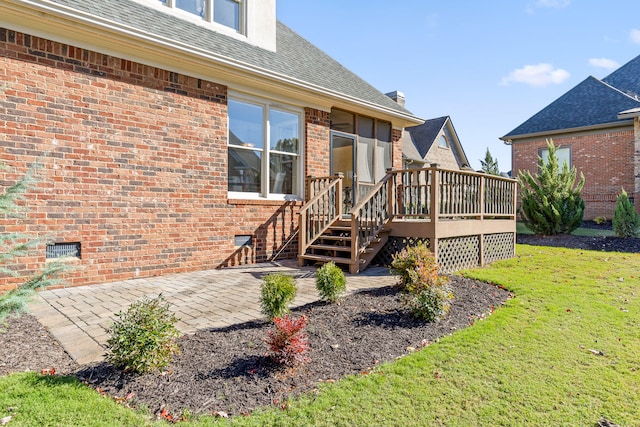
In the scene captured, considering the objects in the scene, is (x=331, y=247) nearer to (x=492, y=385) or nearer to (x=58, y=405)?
(x=492, y=385)

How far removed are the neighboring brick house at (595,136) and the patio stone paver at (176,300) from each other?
14.8m

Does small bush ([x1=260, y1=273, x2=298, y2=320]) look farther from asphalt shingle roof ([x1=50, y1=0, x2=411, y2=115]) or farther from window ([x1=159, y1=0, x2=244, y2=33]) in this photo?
window ([x1=159, y1=0, x2=244, y2=33])

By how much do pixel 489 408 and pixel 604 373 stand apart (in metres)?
1.35

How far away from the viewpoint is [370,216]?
734 centimetres

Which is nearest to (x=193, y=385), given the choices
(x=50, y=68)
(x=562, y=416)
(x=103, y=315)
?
(x=103, y=315)

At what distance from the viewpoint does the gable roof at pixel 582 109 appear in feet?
55.2

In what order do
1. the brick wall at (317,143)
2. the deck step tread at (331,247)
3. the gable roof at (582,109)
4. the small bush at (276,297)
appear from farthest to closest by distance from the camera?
the gable roof at (582,109)
the brick wall at (317,143)
the deck step tread at (331,247)
the small bush at (276,297)

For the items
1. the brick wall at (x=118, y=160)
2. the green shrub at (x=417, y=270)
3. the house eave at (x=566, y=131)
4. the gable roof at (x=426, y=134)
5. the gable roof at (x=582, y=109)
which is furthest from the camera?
the gable roof at (x=426, y=134)

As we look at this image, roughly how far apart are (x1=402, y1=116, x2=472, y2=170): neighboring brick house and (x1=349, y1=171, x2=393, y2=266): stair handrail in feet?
50.3

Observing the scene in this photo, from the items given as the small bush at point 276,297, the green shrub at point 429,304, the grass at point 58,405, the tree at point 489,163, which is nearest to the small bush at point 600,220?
the green shrub at point 429,304

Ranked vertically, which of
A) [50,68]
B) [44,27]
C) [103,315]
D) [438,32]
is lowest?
[103,315]

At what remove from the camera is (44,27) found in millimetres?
5164

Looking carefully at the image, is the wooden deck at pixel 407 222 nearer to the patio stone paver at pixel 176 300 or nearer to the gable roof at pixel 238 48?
the patio stone paver at pixel 176 300

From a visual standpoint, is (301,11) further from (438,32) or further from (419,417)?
(419,417)
